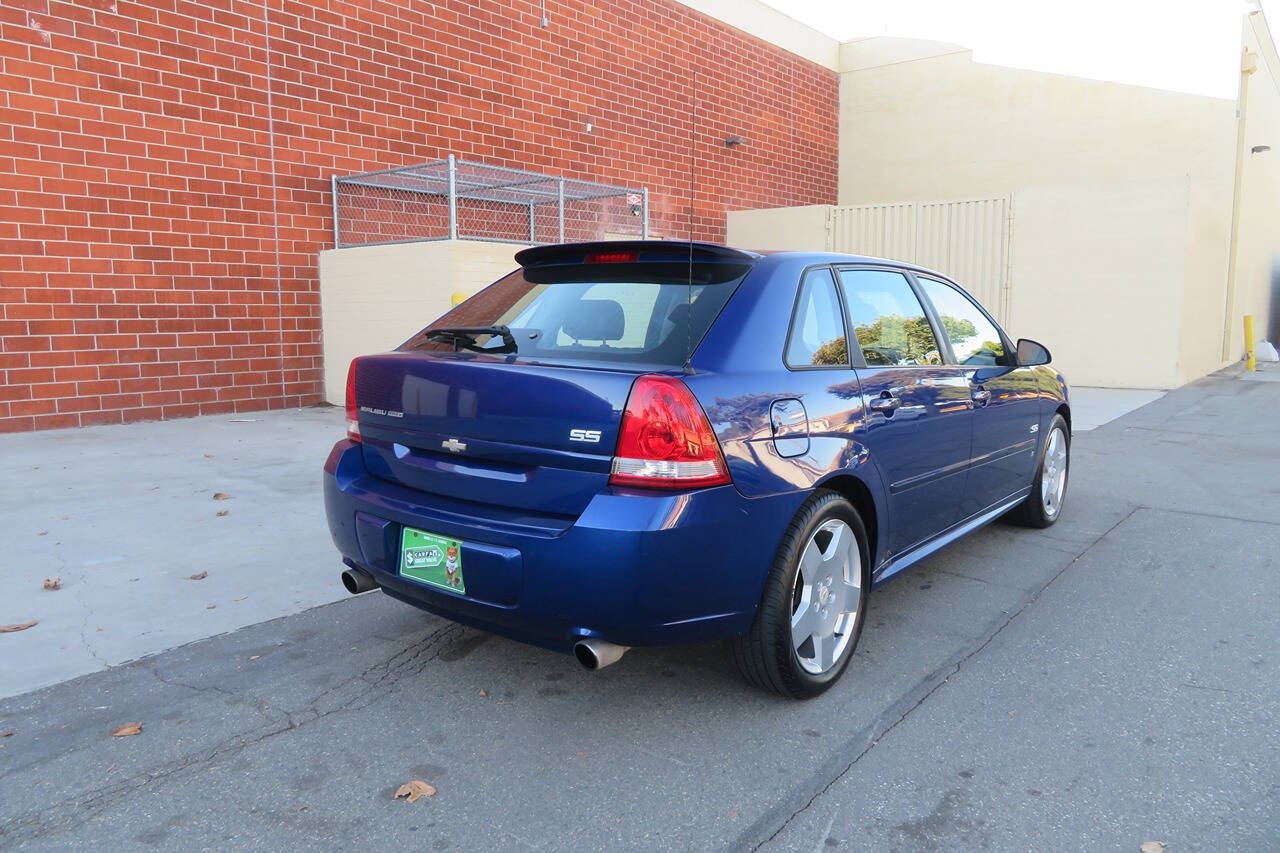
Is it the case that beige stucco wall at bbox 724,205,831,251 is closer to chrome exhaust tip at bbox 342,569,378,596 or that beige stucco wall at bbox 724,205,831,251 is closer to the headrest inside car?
the headrest inside car

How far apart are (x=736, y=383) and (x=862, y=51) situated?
19.3 metres

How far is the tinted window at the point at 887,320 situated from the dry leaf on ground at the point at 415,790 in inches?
85.7

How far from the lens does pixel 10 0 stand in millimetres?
8102

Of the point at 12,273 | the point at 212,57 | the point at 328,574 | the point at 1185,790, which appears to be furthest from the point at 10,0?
the point at 1185,790

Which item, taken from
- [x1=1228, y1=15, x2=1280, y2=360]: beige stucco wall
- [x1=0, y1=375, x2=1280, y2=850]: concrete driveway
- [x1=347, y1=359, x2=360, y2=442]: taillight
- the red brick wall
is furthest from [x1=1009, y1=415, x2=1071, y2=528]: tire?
[x1=1228, y1=15, x2=1280, y2=360]: beige stucco wall

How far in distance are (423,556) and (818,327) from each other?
162cm

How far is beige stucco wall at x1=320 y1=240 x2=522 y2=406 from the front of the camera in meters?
9.47

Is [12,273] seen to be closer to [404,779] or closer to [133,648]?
[133,648]

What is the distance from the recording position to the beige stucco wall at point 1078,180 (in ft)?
45.1

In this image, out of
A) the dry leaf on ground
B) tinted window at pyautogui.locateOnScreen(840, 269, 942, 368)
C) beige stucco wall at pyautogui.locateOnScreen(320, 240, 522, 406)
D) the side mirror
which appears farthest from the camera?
beige stucco wall at pyautogui.locateOnScreen(320, 240, 522, 406)

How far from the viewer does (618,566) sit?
253 cm

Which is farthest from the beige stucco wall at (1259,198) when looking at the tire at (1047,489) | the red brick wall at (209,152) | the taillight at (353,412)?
the taillight at (353,412)

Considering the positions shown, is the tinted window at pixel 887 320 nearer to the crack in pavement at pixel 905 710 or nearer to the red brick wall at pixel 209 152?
the crack in pavement at pixel 905 710

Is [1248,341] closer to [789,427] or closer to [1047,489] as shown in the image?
[1047,489]
